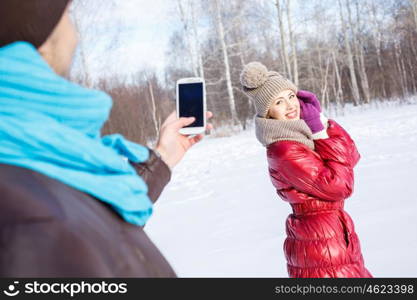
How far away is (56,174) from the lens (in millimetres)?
656

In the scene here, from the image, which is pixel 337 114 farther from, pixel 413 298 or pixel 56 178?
pixel 56 178

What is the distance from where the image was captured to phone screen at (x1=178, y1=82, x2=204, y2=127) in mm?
1622

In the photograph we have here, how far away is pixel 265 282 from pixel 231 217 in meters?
2.35

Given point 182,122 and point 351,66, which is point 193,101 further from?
point 351,66

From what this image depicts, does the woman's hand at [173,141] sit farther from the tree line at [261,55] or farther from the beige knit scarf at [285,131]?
the tree line at [261,55]

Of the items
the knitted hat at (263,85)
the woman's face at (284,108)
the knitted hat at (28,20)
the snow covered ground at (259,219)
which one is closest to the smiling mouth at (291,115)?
the woman's face at (284,108)

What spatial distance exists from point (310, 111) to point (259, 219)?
221cm

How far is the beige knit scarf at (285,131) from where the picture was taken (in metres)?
2.01

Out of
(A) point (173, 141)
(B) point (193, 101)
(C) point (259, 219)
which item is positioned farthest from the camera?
(C) point (259, 219)

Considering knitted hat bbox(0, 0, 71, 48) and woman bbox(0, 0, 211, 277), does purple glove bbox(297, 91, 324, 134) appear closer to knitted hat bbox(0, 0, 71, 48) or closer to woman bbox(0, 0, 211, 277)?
woman bbox(0, 0, 211, 277)

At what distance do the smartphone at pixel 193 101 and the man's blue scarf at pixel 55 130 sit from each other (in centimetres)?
80

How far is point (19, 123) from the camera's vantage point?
647 mm

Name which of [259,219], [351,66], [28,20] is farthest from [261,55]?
[28,20]

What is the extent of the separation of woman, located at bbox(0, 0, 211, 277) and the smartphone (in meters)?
0.80
